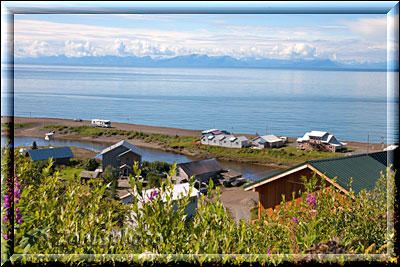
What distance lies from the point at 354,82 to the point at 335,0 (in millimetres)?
2145

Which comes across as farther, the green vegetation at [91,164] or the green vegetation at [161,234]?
the green vegetation at [91,164]

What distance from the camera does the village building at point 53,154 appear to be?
3435 millimetres

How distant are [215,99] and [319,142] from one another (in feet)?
3.95

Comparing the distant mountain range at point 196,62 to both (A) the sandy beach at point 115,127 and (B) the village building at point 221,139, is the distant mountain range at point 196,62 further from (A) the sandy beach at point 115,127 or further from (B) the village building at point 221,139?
(B) the village building at point 221,139

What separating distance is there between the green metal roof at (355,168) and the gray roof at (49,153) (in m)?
2.12

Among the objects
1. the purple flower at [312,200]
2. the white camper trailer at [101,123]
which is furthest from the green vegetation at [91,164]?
the purple flower at [312,200]

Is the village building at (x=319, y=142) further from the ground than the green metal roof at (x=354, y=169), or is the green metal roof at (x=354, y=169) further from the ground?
the village building at (x=319, y=142)

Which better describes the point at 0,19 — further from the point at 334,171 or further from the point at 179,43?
the point at 334,171

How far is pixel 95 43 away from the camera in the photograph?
3436mm

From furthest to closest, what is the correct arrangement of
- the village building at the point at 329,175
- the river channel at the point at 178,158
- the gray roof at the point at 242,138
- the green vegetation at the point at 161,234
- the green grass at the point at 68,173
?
the gray roof at the point at 242,138 → the river channel at the point at 178,158 → the green grass at the point at 68,173 → the village building at the point at 329,175 → the green vegetation at the point at 161,234

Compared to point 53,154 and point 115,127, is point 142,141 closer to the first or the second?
point 115,127

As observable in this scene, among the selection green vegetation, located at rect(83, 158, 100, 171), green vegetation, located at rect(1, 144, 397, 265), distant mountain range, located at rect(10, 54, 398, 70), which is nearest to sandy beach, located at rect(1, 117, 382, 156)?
green vegetation, located at rect(83, 158, 100, 171)

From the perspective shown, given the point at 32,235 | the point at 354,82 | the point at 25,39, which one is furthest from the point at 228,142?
the point at 32,235

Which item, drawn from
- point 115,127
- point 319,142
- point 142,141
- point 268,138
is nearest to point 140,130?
point 142,141
